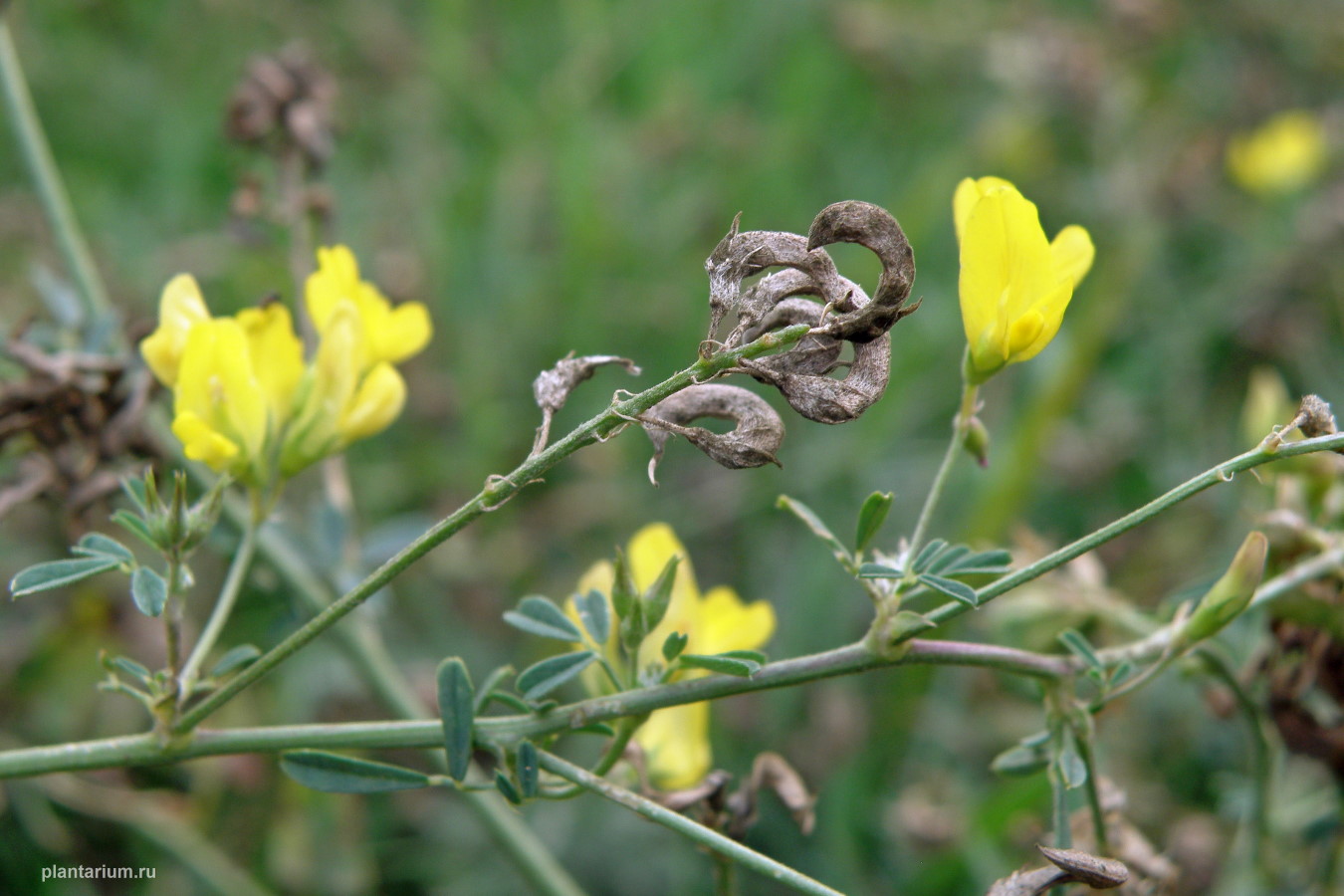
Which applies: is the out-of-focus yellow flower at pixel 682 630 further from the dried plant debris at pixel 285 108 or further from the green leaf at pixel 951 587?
the dried plant debris at pixel 285 108

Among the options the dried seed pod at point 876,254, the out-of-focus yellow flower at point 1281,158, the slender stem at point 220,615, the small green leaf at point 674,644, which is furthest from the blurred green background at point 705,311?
the dried seed pod at point 876,254

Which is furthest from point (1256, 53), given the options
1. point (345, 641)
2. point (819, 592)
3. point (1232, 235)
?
point (345, 641)

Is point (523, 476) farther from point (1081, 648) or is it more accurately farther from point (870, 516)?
point (1081, 648)

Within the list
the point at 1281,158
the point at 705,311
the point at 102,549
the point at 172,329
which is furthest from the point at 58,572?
the point at 1281,158

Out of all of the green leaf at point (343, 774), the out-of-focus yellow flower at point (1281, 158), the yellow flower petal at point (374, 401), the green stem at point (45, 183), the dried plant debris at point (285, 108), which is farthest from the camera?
the out-of-focus yellow flower at point (1281, 158)

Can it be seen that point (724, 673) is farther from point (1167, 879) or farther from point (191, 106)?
point (191, 106)

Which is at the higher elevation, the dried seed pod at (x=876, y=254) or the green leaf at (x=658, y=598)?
the dried seed pod at (x=876, y=254)

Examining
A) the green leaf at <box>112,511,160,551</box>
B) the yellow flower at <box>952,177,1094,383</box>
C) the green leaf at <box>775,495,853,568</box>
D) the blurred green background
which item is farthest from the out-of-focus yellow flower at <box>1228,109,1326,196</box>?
the green leaf at <box>112,511,160,551</box>
